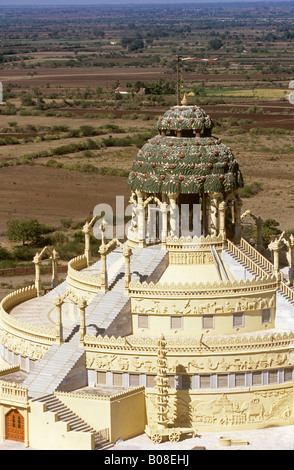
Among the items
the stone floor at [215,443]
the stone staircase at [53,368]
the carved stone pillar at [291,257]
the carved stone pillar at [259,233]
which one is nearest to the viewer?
the stone floor at [215,443]

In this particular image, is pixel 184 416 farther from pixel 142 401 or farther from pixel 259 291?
pixel 259 291

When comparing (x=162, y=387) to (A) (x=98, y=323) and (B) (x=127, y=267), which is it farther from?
(B) (x=127, y=267)

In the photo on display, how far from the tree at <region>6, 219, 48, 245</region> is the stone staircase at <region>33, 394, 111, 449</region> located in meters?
47.3

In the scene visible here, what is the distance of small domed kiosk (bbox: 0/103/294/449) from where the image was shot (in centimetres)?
4244

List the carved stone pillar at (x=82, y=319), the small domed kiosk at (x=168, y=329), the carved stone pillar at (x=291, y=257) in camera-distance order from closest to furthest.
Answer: the small domed kiosk at (x=168, y=329), the carved stone pillar at (x=82, y=319), the carved stone pillar at (x=291, y=257)

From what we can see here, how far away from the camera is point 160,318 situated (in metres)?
45.3

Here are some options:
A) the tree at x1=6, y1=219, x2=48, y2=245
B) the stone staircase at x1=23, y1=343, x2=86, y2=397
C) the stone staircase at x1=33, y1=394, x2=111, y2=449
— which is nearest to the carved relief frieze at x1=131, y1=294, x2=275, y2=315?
the stone staircase at x1=23, y1=343, x2=86, y2=397

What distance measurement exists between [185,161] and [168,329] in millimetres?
6860

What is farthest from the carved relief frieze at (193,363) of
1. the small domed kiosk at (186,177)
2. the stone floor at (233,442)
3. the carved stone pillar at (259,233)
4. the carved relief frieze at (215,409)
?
the carved stone pillar at (259,233)

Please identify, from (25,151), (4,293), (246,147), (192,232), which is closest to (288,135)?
(246,147)

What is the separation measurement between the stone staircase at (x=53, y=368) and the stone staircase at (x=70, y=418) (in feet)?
1.42

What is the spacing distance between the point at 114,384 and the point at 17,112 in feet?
522

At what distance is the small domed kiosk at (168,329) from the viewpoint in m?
42.4

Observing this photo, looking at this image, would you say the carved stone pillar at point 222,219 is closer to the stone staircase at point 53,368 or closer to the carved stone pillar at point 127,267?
the carved stone pillar at point 127,267
